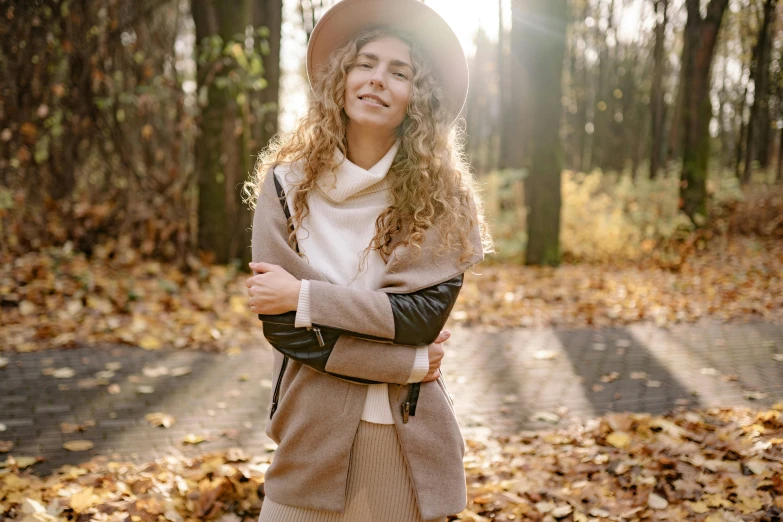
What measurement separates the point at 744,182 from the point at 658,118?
5687 mm

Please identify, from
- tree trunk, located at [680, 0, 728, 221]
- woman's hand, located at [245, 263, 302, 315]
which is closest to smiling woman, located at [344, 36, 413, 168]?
woman's hand, located at [245, 263, 302, 315]

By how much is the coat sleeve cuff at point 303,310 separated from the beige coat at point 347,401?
18mm

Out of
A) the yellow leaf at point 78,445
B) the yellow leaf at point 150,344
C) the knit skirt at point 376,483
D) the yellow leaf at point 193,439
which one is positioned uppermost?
the knit skirt at point 376,483

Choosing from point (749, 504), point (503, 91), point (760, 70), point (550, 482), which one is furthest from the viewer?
point (503, 91)

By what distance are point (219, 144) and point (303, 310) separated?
25.5ft

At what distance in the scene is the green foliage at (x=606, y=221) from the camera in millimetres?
12961

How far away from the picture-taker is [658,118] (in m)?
23.3

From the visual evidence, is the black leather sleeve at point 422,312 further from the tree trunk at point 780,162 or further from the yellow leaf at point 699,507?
the tree trunk at point 780,162

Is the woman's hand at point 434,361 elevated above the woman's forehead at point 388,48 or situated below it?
below

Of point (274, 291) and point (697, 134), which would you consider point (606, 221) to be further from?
point (274, 291)

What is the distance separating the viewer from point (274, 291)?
75.9 inches

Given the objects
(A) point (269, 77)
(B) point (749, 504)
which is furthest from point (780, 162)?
(B) point (749, 504)

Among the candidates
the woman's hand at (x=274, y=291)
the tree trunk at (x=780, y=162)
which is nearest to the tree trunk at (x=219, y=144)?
the woman's hand at (x=274, y=291)

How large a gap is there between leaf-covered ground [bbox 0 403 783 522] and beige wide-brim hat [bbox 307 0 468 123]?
2.31 meters
